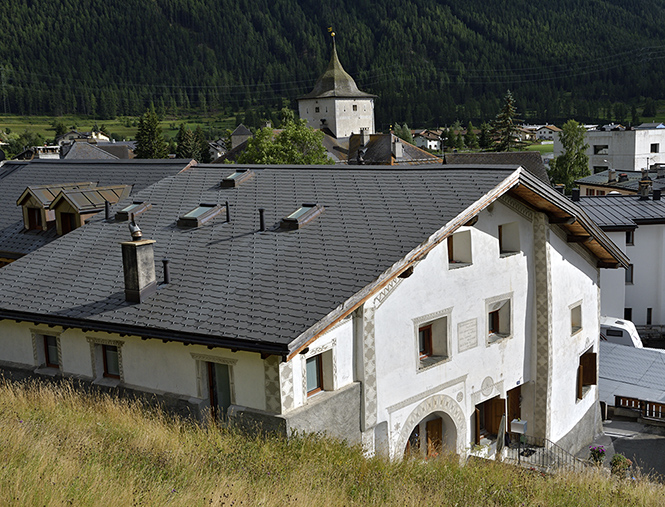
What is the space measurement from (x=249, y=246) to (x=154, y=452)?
6.56 metres

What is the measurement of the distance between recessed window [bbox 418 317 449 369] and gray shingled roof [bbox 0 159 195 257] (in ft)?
34.6

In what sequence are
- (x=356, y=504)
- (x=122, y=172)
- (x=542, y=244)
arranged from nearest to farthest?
(x=356, y=504)
(x=542, y=244)
(x=122, y=172)

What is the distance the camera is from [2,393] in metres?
13.6

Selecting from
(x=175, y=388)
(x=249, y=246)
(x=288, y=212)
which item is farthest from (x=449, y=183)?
(x=175, y=388)

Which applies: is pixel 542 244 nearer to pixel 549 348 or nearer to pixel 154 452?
pixel 549 348

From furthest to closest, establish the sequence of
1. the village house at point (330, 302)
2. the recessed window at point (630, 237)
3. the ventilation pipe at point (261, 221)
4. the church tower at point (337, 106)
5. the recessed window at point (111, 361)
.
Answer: the church tower at point (337, 106) → the recessed window at point (630, 237) → the ventilation pipe at point (261, 221) → the recessed window at point (111, 361) → the village house at point (330, 302)

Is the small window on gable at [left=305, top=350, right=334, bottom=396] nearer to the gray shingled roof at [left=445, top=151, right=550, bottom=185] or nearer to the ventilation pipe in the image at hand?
the ventilation pipe

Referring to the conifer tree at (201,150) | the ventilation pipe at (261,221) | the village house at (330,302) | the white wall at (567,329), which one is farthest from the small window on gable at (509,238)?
the conifer tree at (201,150)

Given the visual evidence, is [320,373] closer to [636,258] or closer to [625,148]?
[636,258]

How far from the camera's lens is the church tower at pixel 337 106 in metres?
131

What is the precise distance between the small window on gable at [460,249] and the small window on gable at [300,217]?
3454 millimetres

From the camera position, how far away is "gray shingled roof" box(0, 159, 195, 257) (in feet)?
74.8

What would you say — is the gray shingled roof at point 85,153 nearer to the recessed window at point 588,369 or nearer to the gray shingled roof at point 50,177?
the gray shingled roof at point 50,177

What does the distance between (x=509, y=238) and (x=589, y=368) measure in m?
6.30
